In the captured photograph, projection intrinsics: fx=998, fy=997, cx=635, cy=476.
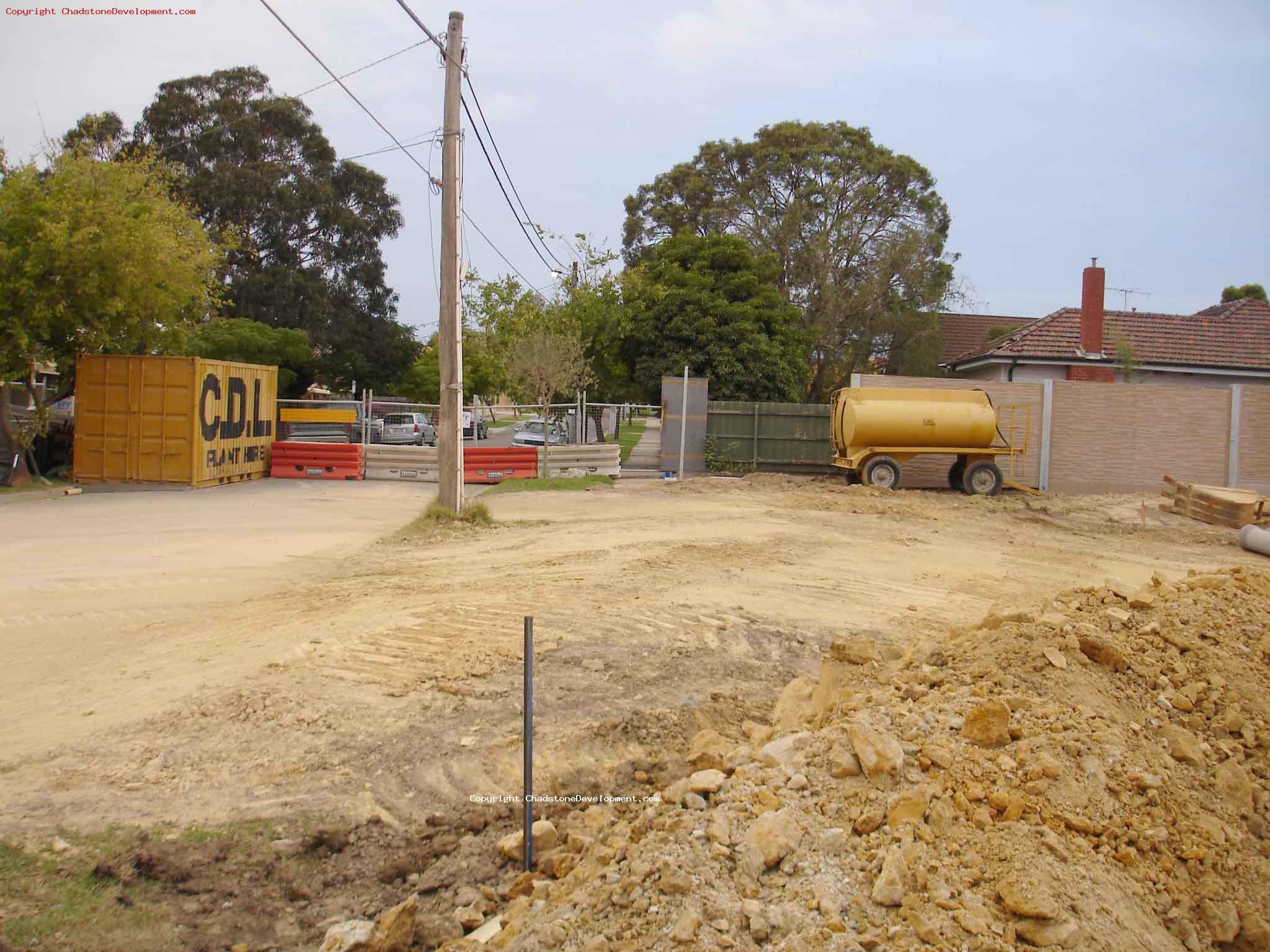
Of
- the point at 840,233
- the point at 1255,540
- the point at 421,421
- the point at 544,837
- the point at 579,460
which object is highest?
the point at 840,233

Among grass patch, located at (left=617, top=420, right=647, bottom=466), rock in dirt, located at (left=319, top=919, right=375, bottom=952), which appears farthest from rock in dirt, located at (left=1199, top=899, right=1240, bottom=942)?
grass patch, located at (left=617, top=420, right=647, bottom=466)

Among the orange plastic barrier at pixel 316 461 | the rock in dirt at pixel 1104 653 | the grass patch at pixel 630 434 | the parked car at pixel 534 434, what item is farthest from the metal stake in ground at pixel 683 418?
the rock in dirt at pixel 1104 653

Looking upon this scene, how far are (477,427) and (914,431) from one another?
711 inches

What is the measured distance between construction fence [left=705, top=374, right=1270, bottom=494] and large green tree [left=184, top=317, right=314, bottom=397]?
28105 millimetres

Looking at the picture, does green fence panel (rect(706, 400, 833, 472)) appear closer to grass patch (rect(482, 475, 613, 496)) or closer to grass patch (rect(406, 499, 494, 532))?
grass patch (rect(482, 475, 613, 496))

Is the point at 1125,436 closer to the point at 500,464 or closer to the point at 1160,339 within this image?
the point at 1160,339

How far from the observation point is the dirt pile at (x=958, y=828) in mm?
3314

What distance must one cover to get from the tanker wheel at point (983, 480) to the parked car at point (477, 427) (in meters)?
18.3

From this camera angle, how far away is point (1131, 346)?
30312 millimetres

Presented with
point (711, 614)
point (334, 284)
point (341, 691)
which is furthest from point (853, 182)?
point (341, 691)

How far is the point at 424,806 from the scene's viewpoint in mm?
5016

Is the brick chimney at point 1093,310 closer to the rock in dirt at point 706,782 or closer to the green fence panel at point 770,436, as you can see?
the green fence panel at point 770,436

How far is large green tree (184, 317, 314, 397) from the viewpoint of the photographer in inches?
1608

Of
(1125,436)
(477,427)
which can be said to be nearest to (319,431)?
(477,427)
